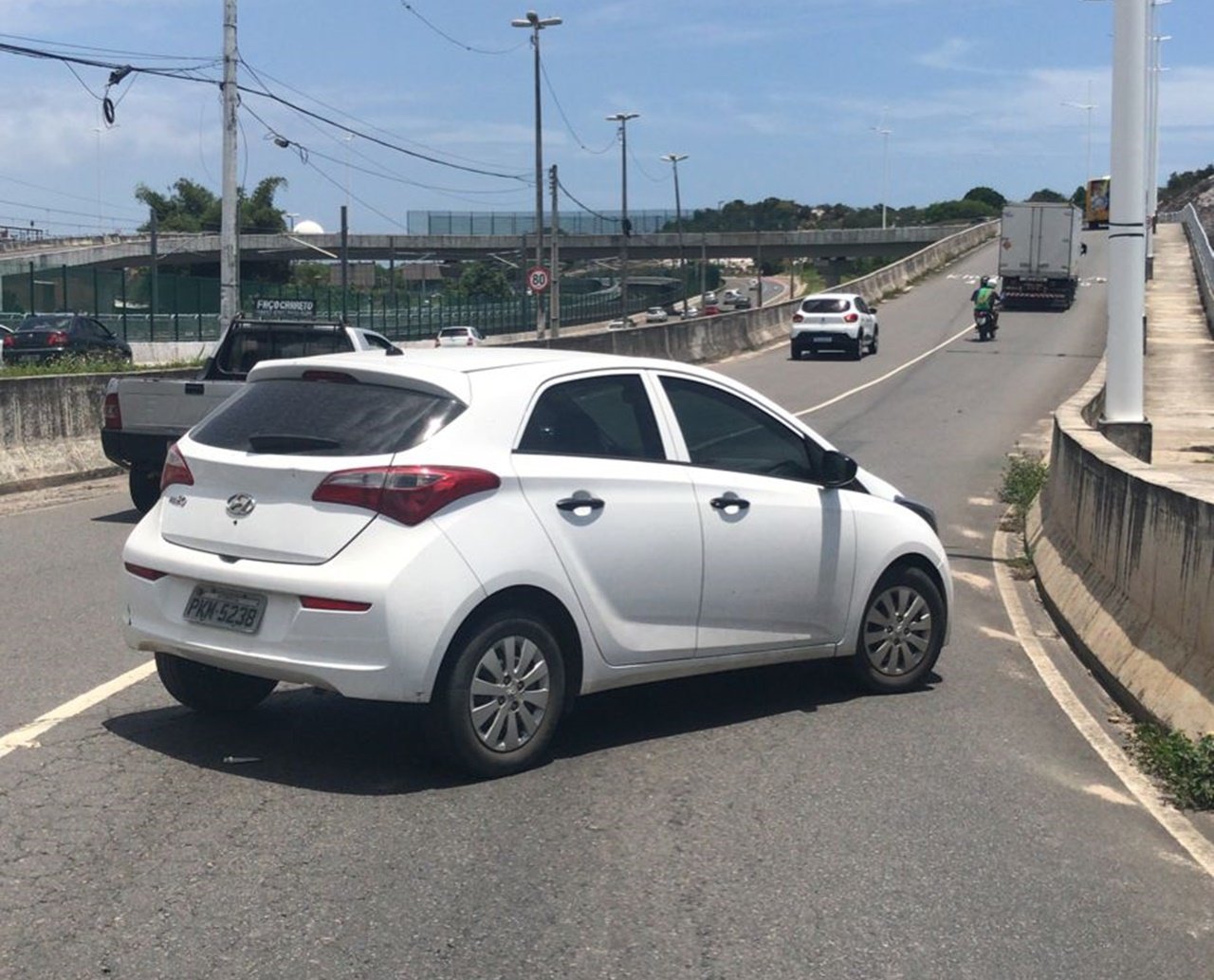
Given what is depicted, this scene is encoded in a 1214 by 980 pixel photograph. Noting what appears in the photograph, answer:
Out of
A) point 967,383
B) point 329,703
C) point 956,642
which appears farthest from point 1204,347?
point 329,703

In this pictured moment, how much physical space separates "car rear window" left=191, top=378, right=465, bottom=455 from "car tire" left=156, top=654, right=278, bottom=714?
1.08 meters

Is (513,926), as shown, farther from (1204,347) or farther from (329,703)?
(1204,347)

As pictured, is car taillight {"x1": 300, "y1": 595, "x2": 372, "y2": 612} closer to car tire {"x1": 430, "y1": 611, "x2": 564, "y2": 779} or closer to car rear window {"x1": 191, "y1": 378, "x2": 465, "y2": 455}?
car tire {"x1": 430, "y1": 611, "x2": 564, "y2": 779}

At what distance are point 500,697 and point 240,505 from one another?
1319 millimetres

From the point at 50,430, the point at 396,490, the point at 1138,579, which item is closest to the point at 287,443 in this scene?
the point at 396,490

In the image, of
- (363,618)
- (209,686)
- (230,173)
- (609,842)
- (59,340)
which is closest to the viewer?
(609,842)

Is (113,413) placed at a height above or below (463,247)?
below

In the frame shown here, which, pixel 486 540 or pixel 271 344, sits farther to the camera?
pixel 271 344

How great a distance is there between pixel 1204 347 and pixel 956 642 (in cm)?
3229

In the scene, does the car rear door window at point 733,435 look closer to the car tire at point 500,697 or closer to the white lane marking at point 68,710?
the car tire at point 500,697

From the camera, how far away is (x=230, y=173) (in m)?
28.3

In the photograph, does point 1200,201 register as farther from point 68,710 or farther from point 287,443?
point 287,443

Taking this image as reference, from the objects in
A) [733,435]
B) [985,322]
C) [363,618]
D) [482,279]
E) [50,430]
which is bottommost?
[50,430]

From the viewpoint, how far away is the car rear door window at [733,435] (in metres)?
7.25
